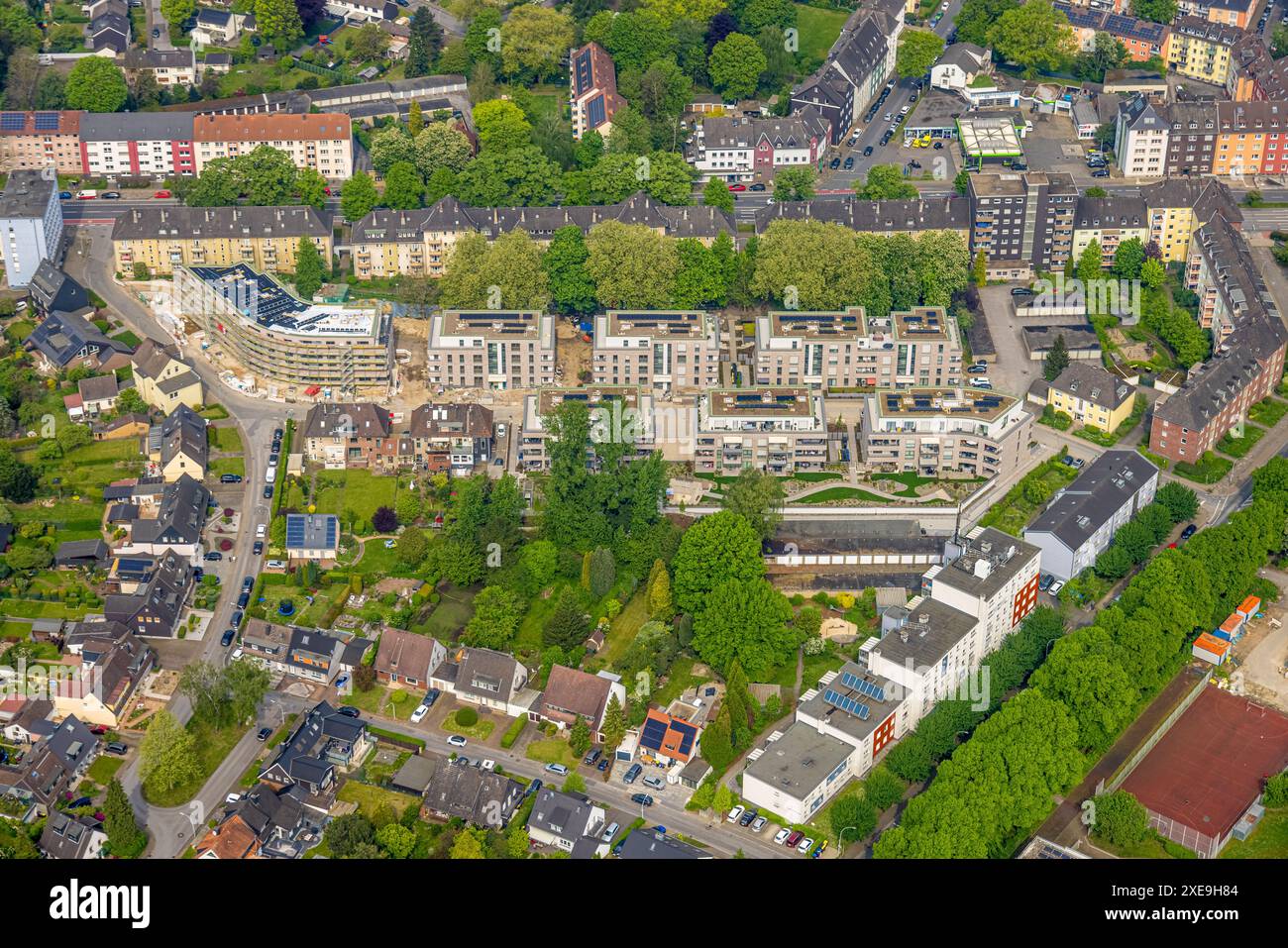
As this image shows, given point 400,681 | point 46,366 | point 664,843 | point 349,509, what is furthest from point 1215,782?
point 46,366

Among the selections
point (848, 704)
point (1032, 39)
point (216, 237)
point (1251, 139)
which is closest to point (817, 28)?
point (1032, 39)

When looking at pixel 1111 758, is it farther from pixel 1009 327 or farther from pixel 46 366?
pixel 46 366

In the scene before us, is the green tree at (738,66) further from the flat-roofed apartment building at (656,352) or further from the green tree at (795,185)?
the flat-roofed apartment building at (656,352)

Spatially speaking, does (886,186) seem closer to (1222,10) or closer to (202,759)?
(1222,10)

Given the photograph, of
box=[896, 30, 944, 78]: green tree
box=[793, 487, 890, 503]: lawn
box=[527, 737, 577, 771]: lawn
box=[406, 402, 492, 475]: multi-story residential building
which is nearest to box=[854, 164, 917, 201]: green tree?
box=[896, 30, 944, 78]: green tree

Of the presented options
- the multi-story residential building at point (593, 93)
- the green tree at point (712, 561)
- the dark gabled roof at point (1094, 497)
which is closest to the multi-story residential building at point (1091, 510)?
the dark gabled roof at point (1094, 497)

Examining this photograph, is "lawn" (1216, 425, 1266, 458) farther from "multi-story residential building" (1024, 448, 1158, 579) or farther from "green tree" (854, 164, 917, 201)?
"green tree" (854, 164, 917, 201)
